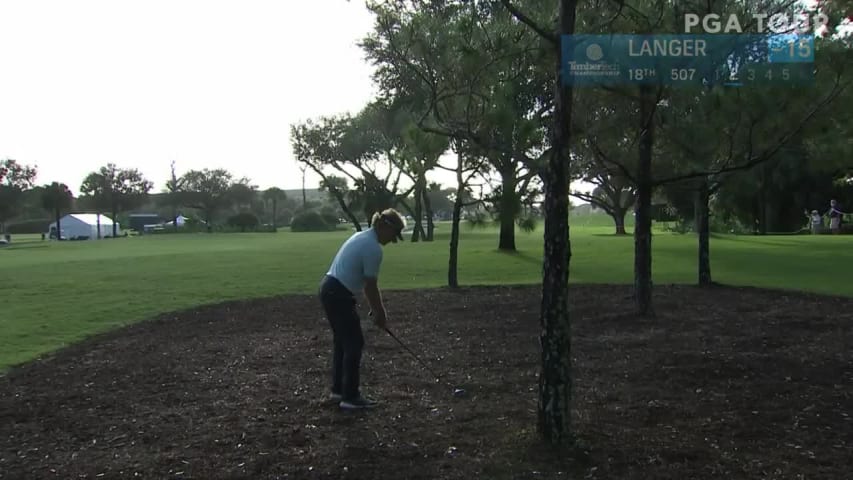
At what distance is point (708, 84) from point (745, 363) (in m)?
3.67

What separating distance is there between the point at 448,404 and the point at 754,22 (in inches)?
250

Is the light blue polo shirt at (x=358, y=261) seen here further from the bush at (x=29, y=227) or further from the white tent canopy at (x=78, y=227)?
the bush at (x=29, y=227)

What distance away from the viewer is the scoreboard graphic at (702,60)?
832 cm

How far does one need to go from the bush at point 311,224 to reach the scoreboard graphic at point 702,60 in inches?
2871

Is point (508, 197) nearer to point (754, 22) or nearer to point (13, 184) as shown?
point (754, 22)

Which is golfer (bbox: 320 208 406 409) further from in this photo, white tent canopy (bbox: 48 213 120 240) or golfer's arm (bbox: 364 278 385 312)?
white tent canopy (bbox: 48 213 120 240)

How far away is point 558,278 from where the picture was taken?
15.0ft

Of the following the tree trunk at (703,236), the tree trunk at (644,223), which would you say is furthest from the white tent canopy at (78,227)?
the tree trunk at (644,223)

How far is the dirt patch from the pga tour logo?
386cm

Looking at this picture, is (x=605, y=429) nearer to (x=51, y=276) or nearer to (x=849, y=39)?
(x=849, y=39)

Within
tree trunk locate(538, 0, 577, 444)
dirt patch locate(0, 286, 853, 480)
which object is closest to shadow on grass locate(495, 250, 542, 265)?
dirt patch locate(0, 286, 853, 480)

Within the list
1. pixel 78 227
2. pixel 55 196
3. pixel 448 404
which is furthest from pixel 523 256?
pixel 78 227

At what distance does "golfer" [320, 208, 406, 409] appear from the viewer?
18.8 feet

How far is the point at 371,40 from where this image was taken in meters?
11.4
